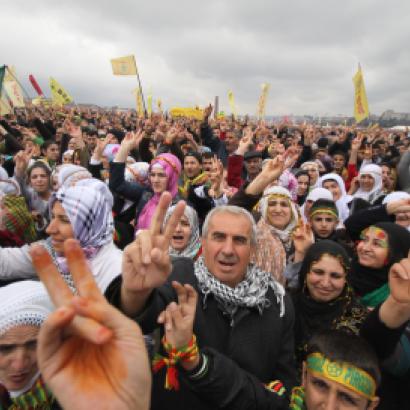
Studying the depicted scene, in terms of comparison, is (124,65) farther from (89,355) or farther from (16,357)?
(89,355)

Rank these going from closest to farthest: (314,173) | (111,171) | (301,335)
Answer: (301,335), (111,171), (314,173)

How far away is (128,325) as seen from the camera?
0.87 meters

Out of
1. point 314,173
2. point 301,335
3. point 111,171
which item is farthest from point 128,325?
point 314,173

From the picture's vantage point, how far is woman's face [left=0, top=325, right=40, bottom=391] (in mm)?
1283

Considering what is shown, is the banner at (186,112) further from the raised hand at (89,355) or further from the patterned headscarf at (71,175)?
the raised hand at (89,355)

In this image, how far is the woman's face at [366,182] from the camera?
15.6ft

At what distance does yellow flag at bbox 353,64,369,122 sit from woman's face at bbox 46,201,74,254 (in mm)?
9231

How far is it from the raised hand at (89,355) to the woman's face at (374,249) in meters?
1.94

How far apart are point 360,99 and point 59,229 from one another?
370 inches

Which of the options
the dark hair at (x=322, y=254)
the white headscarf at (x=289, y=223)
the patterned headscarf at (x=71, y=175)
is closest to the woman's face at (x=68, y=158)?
the patterned headscarf at (x=71, y=175)

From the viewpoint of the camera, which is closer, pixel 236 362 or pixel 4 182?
pixel 236 362

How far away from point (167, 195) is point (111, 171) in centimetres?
238

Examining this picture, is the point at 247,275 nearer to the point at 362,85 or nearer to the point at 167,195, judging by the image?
the point at 167,195

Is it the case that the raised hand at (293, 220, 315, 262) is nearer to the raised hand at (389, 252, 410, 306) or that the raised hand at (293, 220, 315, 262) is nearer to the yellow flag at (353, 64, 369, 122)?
the raised hand at (389, 252, 410, 306)
